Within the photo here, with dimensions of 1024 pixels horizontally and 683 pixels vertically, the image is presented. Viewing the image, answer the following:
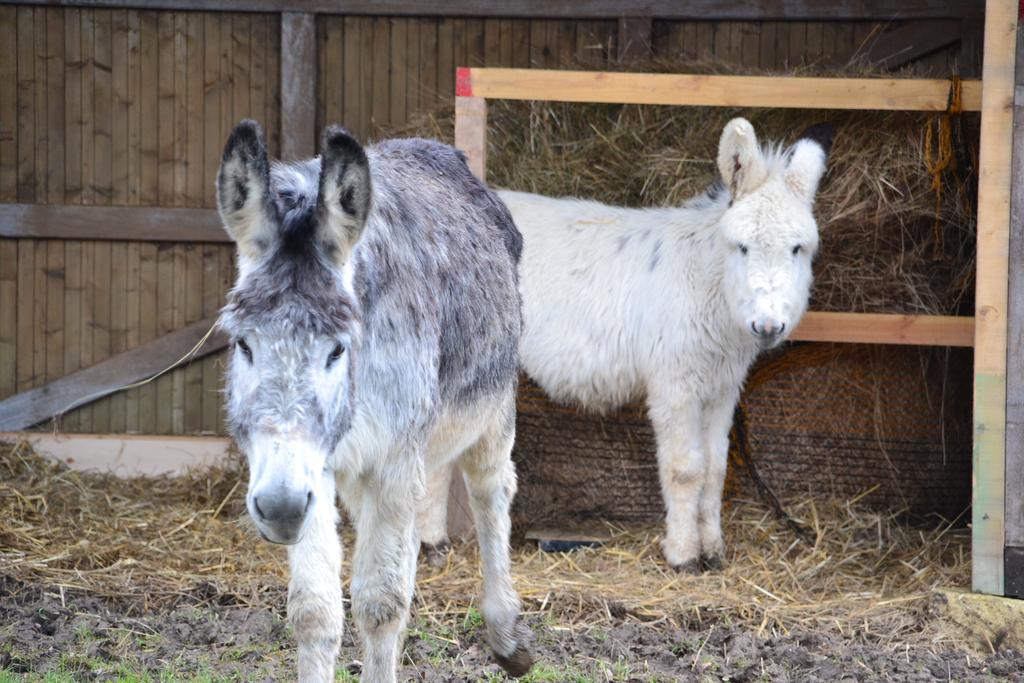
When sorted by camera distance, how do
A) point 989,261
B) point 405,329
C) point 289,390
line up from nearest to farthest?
point 289,390 → point 405,329 → point 989,261

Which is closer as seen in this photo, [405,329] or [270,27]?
[405,329]

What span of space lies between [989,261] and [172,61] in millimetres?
5269

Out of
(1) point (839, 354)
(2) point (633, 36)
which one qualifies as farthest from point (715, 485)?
(2) point (633, 36)

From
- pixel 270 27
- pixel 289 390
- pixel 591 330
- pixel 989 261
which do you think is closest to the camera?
pixel 289 390

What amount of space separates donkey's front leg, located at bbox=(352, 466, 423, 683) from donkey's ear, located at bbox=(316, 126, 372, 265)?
33.3 inches

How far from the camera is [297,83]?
783 cm

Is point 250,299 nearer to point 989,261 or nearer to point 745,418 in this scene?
point 989,261

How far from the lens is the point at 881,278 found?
6848mm

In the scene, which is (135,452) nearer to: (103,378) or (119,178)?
(103,378)

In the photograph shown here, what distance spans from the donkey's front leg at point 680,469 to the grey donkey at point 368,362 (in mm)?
1845

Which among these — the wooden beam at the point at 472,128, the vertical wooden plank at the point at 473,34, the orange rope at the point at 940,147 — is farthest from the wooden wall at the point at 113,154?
the orange rope at the point at 940,147

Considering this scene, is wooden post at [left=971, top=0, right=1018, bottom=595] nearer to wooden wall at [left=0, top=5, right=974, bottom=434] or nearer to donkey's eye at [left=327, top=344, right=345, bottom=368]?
wooden wall at [left=0, top=5, right=974, bottom=434]

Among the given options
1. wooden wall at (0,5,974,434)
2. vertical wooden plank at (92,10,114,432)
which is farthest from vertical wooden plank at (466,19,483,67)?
vertical wooden plank at (92,10,114,432)

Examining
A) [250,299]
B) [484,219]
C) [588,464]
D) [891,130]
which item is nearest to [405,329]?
[250,299]
